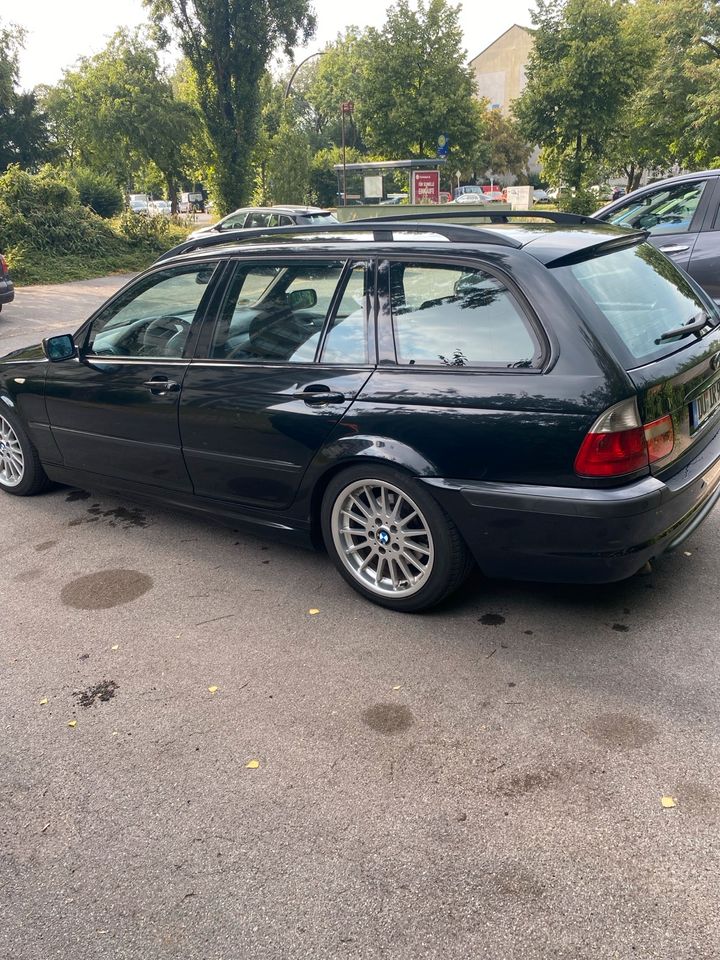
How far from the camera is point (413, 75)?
38.4 meters

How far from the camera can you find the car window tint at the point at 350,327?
12.1ft

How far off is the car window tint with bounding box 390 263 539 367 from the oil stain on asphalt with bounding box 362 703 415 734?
141cm

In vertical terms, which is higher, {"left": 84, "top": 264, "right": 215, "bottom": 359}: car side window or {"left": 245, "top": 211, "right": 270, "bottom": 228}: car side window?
{"left": 245, "top": 211, "right": 270, "bottom": 228}: car side window

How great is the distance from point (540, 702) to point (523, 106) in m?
30.9

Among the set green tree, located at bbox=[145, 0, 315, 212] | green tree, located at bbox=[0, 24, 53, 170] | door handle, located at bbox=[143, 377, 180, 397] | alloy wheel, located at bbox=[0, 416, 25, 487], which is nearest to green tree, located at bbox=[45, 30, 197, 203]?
green tree, located at bbox=[0, 24, 53, 170]

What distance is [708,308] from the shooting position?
404 centimetres

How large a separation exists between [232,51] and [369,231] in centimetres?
2922

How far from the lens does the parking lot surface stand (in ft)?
7.00

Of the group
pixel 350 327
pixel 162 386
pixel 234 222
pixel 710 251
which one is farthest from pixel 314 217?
pixel 350 327

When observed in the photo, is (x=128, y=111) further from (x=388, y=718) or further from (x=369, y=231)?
(x=388, y=718)

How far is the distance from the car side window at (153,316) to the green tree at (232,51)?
27925mm

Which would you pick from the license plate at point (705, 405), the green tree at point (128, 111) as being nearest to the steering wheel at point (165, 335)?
the license plate at point (705, 405)

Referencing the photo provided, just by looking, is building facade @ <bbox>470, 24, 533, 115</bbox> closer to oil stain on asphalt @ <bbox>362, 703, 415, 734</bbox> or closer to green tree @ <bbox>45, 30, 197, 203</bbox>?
green tree @ <bbox>45, 30, 197, 203</bbox>

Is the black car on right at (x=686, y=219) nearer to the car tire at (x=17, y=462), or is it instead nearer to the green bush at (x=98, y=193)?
the car tire at (x=17, y=462)
